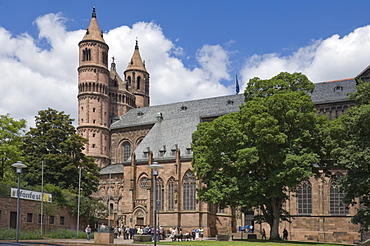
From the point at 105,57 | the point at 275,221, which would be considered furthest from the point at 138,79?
the point at 275,221

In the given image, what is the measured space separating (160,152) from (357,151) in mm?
38626

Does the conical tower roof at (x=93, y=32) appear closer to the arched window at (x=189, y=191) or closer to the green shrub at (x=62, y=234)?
the arched window at (x=189, y=191)

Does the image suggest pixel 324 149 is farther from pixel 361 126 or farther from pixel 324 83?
pixel 324 83

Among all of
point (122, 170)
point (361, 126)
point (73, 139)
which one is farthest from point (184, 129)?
point (361, 126)

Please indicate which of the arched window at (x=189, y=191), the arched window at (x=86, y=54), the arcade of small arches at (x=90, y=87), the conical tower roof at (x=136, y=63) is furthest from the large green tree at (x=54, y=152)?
the conical tower roof at (x=136, y=63)

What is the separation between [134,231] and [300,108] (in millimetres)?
25209

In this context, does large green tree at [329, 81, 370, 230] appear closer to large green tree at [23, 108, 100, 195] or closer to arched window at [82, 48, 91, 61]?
large green tree at [23, 108, 100, 195]

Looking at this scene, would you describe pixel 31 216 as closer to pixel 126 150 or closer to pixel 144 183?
pixel 144 183

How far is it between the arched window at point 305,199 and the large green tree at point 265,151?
16324 mm

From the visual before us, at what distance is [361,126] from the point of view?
37031 millimetres

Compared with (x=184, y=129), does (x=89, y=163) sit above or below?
below

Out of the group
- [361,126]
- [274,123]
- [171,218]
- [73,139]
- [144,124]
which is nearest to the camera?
[361,126]

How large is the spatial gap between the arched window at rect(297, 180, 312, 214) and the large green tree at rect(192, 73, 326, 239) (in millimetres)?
16324

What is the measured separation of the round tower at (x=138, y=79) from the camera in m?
104
